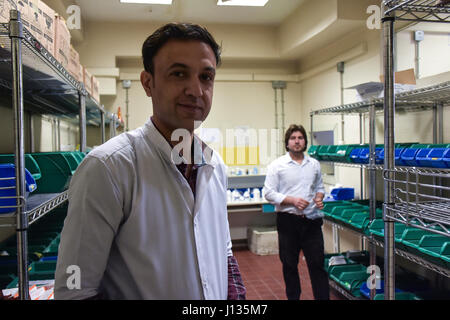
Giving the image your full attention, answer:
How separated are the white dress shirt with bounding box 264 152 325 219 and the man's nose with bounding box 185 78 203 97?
226 centimetres

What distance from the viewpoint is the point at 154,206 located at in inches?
35.2

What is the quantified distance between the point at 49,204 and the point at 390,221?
1.51 metres

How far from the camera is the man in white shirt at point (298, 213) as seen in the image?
9.61ft

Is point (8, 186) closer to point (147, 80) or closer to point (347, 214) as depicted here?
point (147, 80)

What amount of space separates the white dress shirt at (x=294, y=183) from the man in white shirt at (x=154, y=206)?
6.85 feet

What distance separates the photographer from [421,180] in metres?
3.14

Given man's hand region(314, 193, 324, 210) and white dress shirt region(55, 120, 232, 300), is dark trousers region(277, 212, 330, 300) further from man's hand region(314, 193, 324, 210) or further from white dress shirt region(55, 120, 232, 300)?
white dress shirt region(55, 120, 232, 300)

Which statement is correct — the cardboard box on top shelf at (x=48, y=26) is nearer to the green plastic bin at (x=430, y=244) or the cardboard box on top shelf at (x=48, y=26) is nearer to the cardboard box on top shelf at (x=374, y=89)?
the cardboard box on top shelf at (x=374, y=89)

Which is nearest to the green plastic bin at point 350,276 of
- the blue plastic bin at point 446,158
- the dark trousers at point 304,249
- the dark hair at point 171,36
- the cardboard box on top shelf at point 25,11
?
the dark trousers at point 304,249

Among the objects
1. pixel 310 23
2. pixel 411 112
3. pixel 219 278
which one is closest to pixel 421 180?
pixel 411 112

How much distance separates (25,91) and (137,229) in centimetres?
210

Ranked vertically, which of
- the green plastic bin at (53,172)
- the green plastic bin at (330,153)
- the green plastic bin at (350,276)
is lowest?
the green plastic bin at (350,276)
